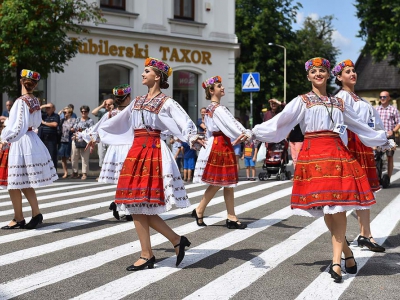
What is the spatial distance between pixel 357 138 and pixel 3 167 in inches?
172

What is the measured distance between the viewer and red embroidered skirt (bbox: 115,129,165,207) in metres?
6.32

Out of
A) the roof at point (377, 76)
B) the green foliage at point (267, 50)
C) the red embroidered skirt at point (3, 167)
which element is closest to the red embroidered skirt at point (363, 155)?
the red embroidered skirt at point (3, 167)

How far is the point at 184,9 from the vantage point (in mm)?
27188

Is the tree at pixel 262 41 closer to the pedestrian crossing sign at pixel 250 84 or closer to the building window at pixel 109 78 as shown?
the building window at pixel 109 78

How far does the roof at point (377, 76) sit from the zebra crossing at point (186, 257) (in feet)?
183

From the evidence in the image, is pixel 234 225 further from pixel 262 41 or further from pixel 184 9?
pixel 262 41

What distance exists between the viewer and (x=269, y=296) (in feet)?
17.9

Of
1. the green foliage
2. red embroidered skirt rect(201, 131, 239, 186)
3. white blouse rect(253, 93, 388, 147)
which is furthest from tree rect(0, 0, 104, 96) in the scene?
the green foliage

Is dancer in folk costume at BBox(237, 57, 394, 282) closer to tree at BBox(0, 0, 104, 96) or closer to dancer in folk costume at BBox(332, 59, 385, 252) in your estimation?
dancer in folk costume at BBox(332, 59, 385, 252)

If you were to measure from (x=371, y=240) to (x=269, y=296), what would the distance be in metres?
2.49

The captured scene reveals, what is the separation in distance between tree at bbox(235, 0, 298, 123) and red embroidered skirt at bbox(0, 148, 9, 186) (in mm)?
40728

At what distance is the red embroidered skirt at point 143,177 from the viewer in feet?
20.7

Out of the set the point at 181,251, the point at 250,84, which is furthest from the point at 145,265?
the point at 250,84

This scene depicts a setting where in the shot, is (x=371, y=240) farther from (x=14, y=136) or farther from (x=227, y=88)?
(x=227, y=88)
